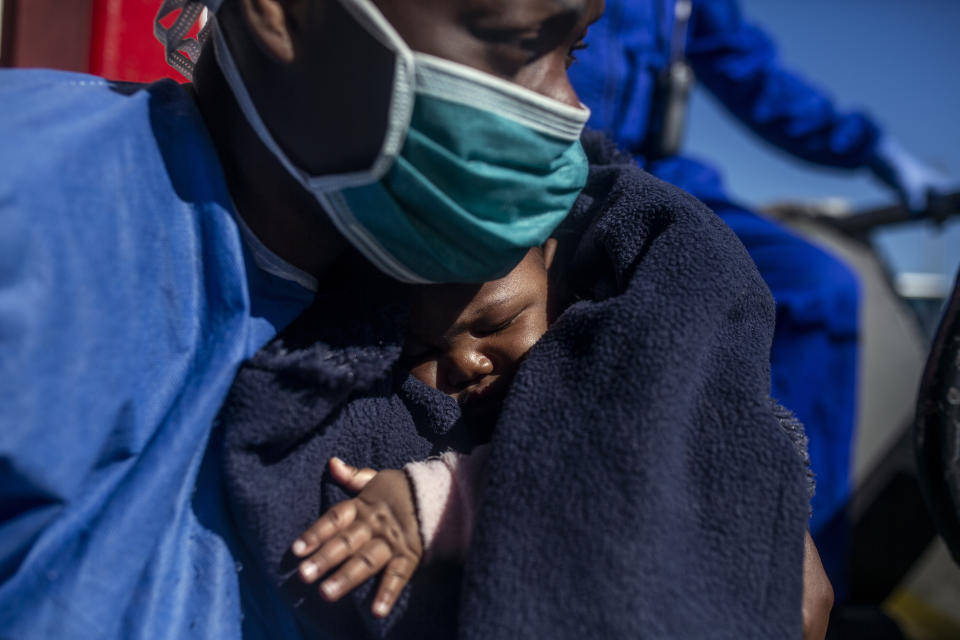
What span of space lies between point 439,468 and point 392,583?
152mm

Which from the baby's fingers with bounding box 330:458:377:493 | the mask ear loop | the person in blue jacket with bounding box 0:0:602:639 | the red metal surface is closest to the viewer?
the person in blue jacket with bounding box 0:0:602:639

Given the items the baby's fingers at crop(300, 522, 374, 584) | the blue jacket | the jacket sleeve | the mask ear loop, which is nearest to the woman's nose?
the baby's fingers at crop(300, 522, 374, 584)

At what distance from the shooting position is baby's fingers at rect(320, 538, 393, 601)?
80 centimetres

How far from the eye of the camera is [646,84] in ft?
6.64

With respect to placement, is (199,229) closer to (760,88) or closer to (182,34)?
(182,34)

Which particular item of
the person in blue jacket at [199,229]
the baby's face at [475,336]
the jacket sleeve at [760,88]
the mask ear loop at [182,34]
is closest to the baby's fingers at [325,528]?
the person in blue jacket at [199,229]

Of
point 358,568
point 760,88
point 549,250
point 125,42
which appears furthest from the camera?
point 760,88

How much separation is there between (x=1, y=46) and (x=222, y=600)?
139 centimetres

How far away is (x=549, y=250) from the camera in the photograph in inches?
48.2

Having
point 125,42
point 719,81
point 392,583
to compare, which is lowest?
point 392,583

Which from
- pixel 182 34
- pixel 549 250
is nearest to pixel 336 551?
pixel 549 250

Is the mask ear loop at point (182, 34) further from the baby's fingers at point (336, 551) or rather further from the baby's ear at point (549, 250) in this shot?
the baby's fingers at point (336, 551)

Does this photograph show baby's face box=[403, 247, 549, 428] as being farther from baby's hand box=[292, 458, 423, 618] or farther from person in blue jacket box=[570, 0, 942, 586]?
person in blue jacket box=[570, 0, 942, 586]

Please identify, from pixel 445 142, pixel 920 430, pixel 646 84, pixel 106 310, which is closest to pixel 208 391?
pixel 106 310
